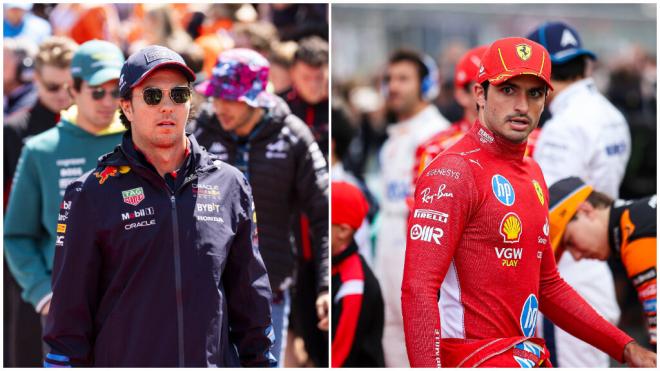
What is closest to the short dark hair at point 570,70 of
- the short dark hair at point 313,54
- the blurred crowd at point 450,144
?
the blurred crowd at point 450,144

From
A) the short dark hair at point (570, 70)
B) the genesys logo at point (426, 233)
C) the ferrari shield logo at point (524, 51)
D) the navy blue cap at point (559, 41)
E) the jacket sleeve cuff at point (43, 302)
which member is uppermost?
the navy blue cap at point (559, 41)

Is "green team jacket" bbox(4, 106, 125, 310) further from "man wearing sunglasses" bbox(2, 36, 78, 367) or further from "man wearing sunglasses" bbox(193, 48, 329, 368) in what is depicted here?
"man wearing sunglasses" bbox(2, 36, 78, 367)

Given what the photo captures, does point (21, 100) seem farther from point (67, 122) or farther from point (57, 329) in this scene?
point (57, 329)

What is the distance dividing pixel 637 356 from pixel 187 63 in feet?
13.1

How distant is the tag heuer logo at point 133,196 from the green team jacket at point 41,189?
1.93m

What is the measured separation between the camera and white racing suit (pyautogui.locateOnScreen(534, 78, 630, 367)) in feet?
21.1

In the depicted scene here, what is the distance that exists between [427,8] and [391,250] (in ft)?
25.8

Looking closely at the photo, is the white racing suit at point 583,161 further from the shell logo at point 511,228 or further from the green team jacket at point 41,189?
the green team jacket at point 41,189

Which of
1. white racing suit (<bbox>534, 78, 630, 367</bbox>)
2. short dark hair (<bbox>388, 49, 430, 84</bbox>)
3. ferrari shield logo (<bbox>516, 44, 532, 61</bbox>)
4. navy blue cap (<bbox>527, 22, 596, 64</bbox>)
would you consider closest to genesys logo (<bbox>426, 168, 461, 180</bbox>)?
ferrari shield logo (<bbox>516, 44, 532, 61</bbox>)

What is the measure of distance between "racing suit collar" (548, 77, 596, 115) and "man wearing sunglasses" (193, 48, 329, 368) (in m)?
1.66

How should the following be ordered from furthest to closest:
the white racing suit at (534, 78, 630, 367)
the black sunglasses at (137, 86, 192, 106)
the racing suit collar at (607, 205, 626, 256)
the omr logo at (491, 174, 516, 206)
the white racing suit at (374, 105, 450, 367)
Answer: the white racing suit at (374, 105, 450, 367) < the white racing suit at (534, 78, 630, 367) < the racing suit collar at (607, 205, 626, 256) < the omr logo at (491, 174, 516, 206) < the black sunglasses at (137, 86, 192, 106)

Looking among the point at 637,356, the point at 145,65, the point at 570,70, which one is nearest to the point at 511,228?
the point at 637,356

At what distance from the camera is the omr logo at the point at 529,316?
4441mm

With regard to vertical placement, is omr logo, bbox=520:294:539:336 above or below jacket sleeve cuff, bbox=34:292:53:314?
above
